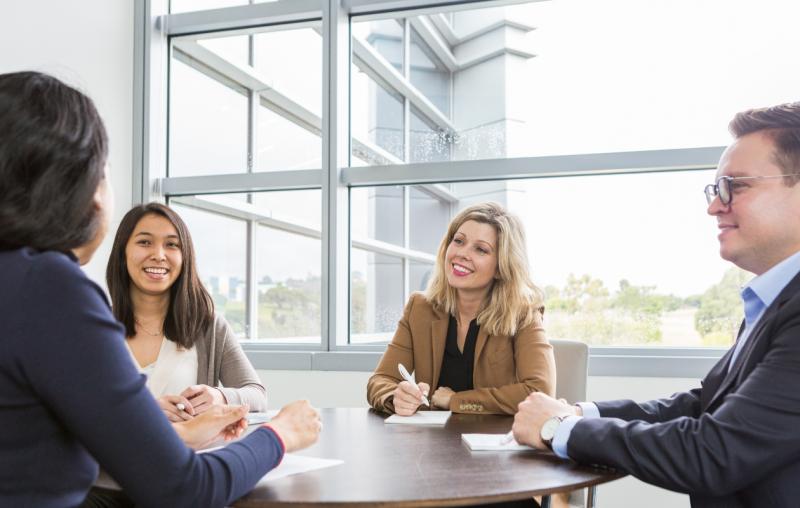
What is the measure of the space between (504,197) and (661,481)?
2406 millimetres

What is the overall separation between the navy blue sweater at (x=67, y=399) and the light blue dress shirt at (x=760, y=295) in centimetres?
82

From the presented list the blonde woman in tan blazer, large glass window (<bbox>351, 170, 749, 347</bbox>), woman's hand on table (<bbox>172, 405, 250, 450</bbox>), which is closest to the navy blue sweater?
woman's hand on table (<bbox>172, 405, 250, 450</bbox>)

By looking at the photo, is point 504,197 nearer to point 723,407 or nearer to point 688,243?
point 688,243

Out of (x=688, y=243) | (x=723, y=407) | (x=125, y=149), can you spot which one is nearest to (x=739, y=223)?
(x=723, y=407)

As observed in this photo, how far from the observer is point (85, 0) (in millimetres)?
3662

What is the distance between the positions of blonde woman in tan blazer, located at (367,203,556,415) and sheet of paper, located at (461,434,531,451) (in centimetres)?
52

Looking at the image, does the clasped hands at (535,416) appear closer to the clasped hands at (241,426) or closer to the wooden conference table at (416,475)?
the wooden conference table at (416,475)

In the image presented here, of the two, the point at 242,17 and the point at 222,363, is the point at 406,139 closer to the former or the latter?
the point at 242,17

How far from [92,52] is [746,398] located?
359 centimetres

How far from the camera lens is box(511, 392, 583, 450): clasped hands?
5.19 feet

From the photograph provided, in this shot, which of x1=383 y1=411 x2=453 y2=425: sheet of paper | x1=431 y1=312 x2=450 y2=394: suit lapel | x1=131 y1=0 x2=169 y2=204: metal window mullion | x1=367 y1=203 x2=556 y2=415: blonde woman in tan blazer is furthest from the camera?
x1=131 y1=0 x2=169 y2=204: metal window mullion

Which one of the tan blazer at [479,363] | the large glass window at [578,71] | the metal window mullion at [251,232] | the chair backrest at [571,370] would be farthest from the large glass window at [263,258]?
the chair backrest at [571,370]

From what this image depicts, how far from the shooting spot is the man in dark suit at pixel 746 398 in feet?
4.18

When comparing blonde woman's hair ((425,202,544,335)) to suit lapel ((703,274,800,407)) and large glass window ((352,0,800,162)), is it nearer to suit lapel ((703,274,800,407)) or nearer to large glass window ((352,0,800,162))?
large glass window ((352,0,800,162))
